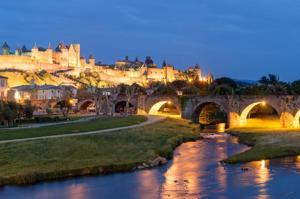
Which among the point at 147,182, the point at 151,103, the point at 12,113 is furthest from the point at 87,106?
the point at 147,182

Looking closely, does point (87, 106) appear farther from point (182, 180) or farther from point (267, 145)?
point (182, 180)

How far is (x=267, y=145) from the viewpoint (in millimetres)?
47469

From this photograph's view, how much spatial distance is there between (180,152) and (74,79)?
446 feet

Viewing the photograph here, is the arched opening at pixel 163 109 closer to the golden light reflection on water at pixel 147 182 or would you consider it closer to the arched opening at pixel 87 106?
the arched opening at pixel 87 106

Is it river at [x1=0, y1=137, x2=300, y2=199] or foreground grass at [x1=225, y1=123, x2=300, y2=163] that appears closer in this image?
river at [x1=0, y1=137, x2=300, y2=199]

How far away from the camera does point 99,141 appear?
4494 cm

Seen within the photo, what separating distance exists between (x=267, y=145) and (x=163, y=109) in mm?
64159

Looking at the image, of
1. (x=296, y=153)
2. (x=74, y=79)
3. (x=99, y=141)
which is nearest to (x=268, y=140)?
(x=296, y=153)

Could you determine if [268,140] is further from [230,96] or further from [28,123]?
[28,123]

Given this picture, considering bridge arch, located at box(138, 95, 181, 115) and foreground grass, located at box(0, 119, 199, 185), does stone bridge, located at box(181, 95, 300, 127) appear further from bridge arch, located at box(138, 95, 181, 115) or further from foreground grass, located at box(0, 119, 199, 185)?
foreground grass, located at box(0, 119, 199, 185)

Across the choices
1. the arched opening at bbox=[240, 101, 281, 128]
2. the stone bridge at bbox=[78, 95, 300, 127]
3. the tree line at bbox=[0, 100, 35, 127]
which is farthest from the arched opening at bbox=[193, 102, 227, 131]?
the tree line at bbox=[0, 100, 35, 127]

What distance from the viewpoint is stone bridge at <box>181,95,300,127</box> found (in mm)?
67312

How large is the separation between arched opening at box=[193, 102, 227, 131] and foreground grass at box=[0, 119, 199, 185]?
36.4 metres

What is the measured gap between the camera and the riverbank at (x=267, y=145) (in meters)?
41.6
